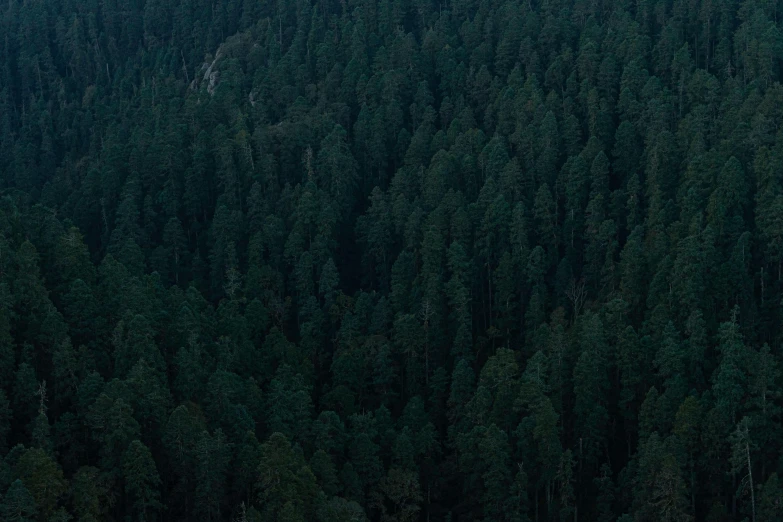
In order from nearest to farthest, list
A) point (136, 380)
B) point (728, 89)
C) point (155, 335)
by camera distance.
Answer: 1. point (136, 380)
2. point (155, 335)
3. point (728, 89)

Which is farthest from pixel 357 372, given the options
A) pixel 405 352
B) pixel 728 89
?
pixel 728 89

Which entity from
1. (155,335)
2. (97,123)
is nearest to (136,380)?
(155,335)

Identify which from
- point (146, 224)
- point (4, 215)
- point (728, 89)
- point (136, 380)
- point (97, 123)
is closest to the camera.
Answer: point (136, 380)

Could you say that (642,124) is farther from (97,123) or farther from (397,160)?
(97,123)

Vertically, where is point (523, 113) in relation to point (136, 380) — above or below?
above

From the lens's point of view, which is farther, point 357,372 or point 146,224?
point 146,224

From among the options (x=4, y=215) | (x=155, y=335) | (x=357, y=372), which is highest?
(x=4, y=215)
